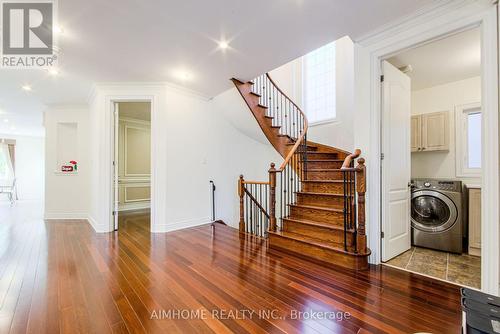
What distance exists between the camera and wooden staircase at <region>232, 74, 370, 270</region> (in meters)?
2.36

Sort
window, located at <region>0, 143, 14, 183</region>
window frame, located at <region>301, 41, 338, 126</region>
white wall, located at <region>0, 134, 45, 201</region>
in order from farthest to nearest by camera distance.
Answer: white wall, located at <region>0, 134, 45, 201</region>, window, located at <region>0, 143, 14, 183</region>, window frame, located at <region>301, 41, 338, 126</region>

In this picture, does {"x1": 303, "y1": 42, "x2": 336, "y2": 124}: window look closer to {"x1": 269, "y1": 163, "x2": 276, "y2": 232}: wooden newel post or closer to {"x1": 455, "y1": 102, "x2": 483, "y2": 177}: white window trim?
{"x1": 455, "y1": 102, "x2": 483, "y2": 177}: white window trim

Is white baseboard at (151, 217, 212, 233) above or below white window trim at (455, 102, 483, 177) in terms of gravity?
below

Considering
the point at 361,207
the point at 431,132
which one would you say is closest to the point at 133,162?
the point at 361,207

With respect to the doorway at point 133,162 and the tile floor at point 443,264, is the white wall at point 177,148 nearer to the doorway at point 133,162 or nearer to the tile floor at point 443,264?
the doorway at point 133,162

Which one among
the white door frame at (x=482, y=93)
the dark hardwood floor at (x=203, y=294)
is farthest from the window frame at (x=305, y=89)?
the dark hardwood floor at (x=203, y=294)

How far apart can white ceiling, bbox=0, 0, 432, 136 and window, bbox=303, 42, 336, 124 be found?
210 cm

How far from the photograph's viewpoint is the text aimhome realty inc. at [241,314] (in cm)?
155

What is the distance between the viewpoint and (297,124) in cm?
492

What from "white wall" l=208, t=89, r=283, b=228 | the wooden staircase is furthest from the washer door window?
"white wall" l=208, t=89, r=283, b=228

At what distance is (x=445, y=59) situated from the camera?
2779 millimetres

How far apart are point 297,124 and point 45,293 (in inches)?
182

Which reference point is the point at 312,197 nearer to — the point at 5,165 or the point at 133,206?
the point at 133,206

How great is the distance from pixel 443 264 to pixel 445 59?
249 centimetres
